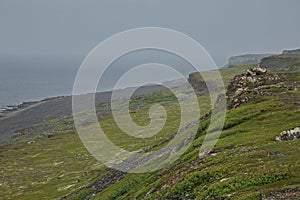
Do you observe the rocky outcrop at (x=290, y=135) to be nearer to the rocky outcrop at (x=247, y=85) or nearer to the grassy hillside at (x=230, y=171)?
the grassy hillside at (x=230, y=171)

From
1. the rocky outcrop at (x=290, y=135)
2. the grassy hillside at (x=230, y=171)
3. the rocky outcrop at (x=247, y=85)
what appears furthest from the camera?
the rocky outcrop at (x=247, y=85)

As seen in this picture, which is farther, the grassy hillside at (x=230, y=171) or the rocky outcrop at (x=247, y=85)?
the rocky outcrop at (x=247, y=85)

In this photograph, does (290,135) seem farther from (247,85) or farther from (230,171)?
(247,85)

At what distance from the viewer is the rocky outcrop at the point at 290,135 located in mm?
32969

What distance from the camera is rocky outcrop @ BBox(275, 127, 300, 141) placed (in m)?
33.0

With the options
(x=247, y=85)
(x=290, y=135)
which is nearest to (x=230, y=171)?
(x=290, y=135)

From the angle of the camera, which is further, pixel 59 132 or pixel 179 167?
pixel 59 132

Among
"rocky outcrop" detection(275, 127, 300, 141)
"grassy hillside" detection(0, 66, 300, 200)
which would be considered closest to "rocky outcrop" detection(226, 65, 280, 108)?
"grassy hillside" detection(0, 66, 300, 200)

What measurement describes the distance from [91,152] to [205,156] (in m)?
84.8

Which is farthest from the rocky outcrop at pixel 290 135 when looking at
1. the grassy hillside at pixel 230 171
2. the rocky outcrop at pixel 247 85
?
the rocky outcrop at pixel 247 85

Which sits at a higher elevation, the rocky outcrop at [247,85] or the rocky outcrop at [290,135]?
the rocky outcrop at [247,85]

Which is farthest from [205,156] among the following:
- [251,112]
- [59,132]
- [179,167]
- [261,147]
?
[59,132]

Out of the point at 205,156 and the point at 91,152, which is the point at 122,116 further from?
the point at 205,156

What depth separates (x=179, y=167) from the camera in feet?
117
